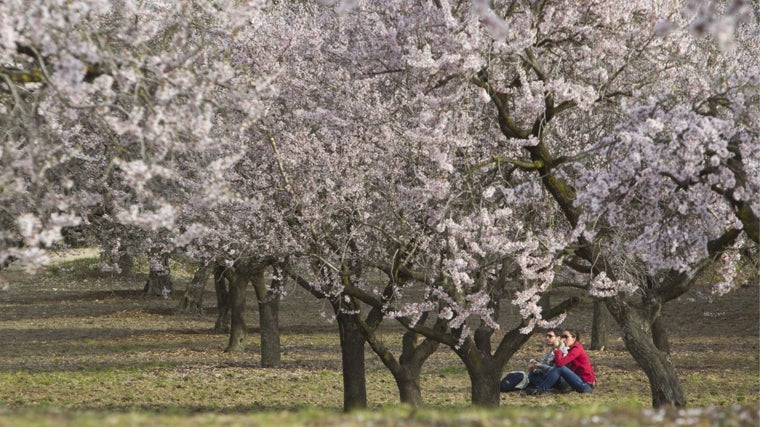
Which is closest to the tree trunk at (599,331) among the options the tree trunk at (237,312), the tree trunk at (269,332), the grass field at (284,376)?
the grass field at (284,376)

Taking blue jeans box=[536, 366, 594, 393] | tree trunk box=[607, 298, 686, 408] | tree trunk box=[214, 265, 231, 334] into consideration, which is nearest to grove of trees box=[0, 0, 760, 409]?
tree trunk box=[607, 298, 686, 408]

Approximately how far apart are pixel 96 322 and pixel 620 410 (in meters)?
27.6

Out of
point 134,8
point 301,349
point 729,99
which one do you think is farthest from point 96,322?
point 729,99

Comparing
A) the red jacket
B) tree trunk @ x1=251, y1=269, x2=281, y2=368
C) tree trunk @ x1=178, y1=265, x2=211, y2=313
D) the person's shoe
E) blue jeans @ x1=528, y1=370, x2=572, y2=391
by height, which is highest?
tree trunk @ x1=178, y1=265, x2=211, y2=313

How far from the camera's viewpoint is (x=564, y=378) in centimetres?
1575

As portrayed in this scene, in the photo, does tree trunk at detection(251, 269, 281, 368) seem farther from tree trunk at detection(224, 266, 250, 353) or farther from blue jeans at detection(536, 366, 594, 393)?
blue jeans at detection(536, 366, 594, 393)

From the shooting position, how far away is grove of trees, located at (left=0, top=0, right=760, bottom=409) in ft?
26.8

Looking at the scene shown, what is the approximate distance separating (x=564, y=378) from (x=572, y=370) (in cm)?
21

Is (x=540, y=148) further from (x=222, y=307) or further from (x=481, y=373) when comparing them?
(x=222, y=307)

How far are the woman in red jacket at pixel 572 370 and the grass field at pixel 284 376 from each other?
0.28m

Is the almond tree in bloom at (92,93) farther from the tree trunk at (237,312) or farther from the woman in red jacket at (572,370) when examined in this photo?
the tree trunk at (237,312)

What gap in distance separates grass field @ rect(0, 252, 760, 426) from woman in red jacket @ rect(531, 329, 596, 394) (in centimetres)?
28

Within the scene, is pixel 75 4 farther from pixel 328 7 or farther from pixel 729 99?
pixel 328 7

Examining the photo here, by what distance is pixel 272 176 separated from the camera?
13695 millimetres
